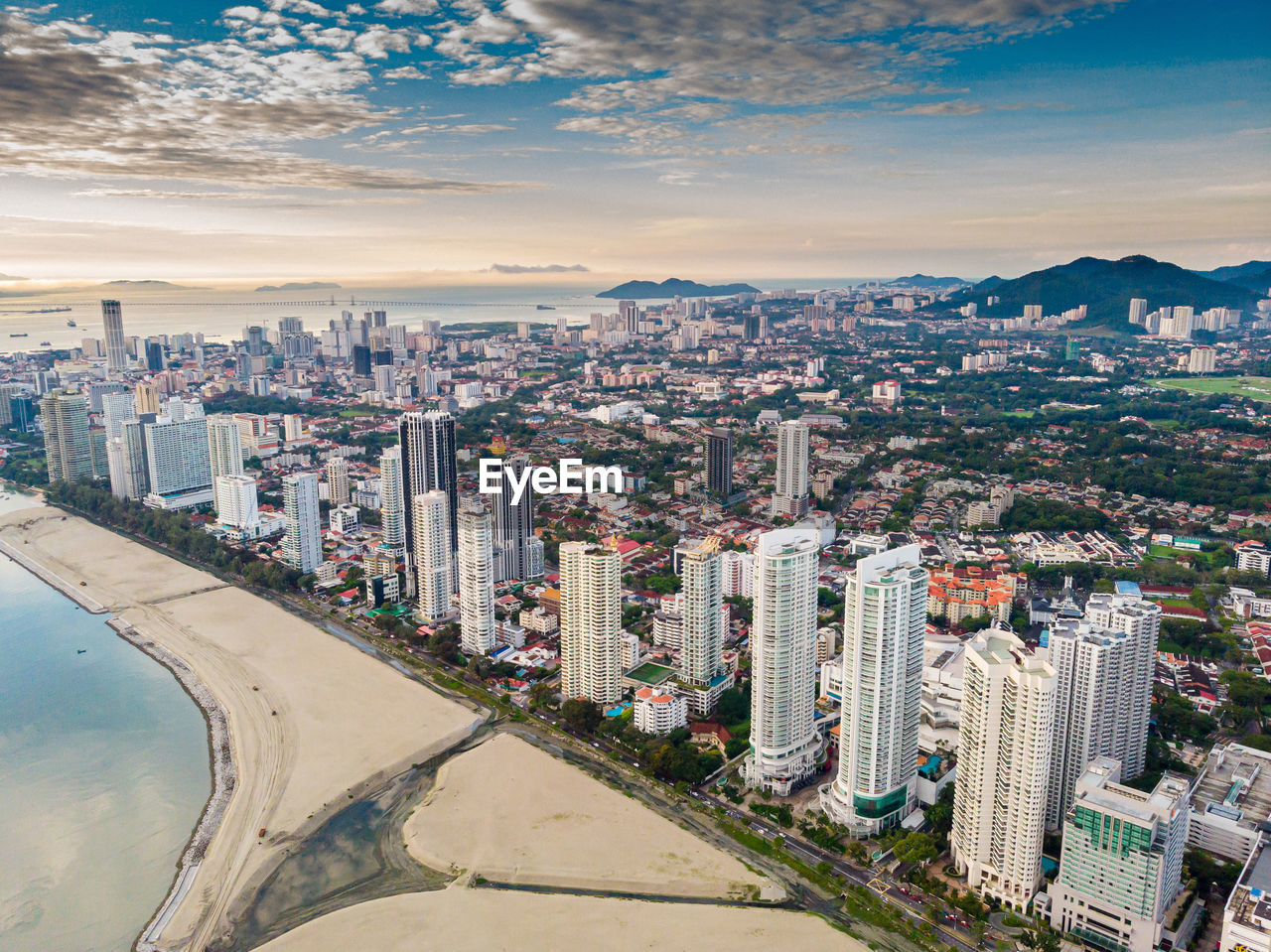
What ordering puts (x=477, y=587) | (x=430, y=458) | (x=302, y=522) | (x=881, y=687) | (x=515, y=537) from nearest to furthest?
1. (x=881, y=687)
2. (x=477, y=587)
3. (x=430, y=458)
4. (x=515, y=537)
5. (x=302, y=522)

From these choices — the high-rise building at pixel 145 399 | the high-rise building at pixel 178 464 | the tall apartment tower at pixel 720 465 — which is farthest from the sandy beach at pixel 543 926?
the high-rise building at pixel 145 399

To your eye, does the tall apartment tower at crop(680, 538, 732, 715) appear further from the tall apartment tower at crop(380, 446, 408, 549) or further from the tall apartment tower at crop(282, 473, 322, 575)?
the tall apartment tower at crop(282, 473, 322, 575)

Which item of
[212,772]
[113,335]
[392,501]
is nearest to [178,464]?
[392,501]

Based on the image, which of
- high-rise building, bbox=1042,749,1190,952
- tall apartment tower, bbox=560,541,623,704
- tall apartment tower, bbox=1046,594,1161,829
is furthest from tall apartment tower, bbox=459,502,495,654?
high-rise building, bbox=1042,749,1190,952

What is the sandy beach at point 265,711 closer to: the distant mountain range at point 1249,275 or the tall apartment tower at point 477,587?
the tall apartment tower at point 477,587

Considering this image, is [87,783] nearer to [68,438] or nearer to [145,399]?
[68,438]

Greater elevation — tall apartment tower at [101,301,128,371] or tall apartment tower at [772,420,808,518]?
tall apartment tower at [101,301,128,371]
